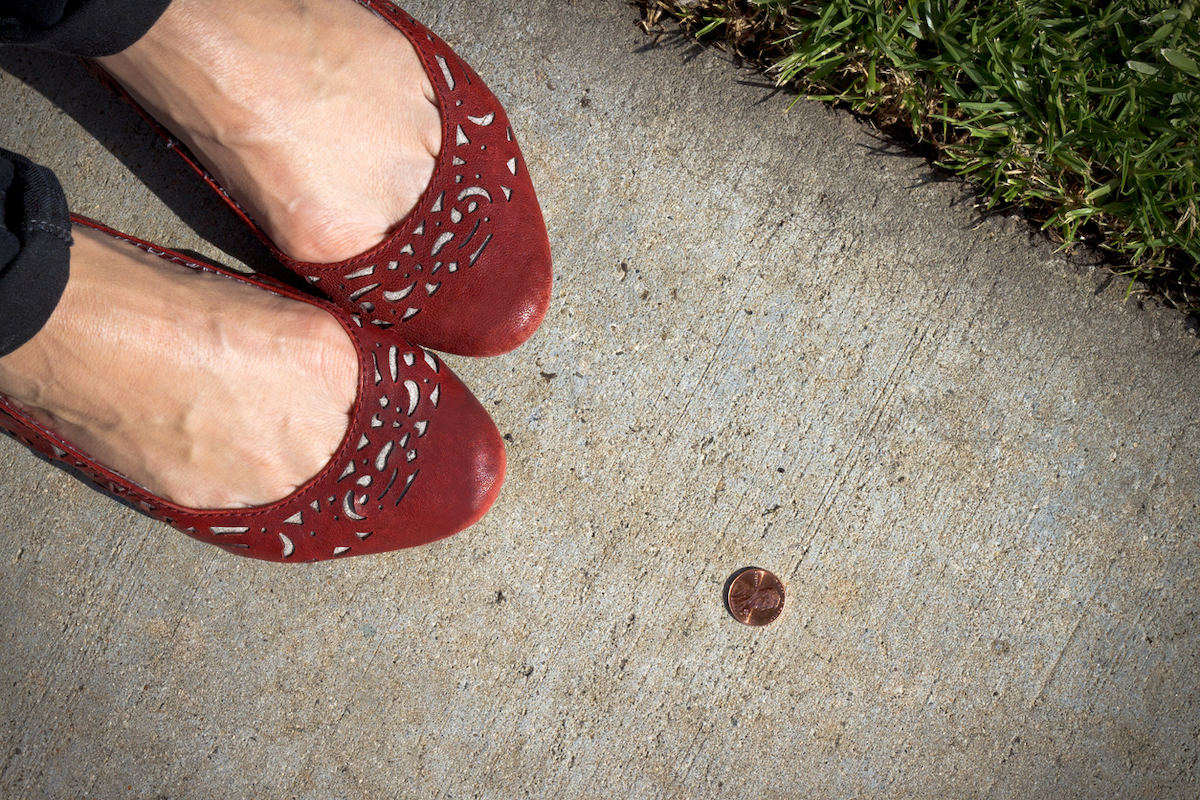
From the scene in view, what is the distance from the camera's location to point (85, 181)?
1.83m

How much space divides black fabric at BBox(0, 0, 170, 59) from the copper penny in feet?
5.49

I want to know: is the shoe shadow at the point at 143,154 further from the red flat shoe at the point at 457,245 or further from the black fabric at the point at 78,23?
the black fabric at the point at 78,23

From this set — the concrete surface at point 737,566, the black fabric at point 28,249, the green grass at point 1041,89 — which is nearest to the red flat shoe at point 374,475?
the concrete surface at point 737,566

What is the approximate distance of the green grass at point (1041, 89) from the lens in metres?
1.67

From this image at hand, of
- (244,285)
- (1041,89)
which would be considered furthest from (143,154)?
(1041,89)

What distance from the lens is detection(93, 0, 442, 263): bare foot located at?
4.73ft

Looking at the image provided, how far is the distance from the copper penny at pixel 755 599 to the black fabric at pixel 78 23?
167 centimetres

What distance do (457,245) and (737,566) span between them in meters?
1.02

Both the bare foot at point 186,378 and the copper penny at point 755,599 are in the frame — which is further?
the copper penny at point 755,599

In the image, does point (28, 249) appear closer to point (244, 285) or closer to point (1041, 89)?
point (244, 285)

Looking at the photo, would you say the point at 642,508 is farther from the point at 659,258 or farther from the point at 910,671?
the point at 910,671

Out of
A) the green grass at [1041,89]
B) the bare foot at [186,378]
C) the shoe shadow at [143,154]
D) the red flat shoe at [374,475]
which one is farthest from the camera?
the shoe shadow at [143,154]

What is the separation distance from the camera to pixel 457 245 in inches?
62.4

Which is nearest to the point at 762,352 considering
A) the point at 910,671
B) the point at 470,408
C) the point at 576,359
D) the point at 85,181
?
the point at 576,359
